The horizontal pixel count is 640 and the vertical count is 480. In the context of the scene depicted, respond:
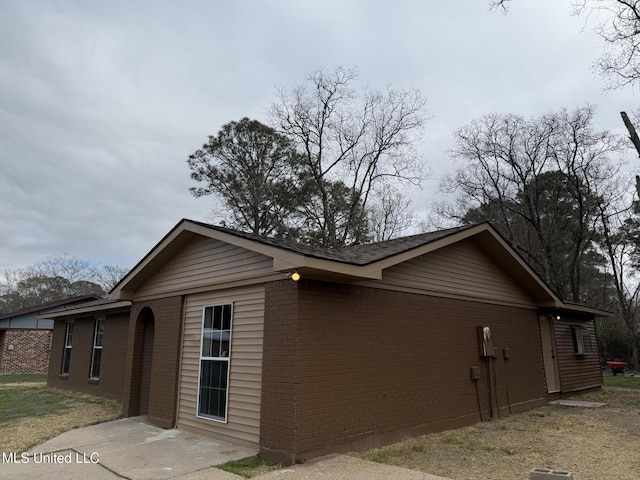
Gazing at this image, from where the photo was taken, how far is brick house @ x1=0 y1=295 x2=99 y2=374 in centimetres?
2289

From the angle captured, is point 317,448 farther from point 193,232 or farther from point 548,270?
point 548,270

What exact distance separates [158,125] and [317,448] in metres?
11.9

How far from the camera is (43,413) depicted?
31.8 feet

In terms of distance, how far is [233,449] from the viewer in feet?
20.0

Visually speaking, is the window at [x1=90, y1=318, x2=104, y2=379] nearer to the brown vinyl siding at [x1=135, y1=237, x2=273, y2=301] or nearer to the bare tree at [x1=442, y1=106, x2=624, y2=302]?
the brown vinyl siding at [x1=135, y1=237, x2=273, y2=301]

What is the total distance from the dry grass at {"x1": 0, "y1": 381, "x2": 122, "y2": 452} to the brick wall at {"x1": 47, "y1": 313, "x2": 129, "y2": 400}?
354 mm

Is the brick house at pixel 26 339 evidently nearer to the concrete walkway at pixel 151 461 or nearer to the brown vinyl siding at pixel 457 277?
the concrete walkway at pixel 151 461

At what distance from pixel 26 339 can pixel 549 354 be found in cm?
2527

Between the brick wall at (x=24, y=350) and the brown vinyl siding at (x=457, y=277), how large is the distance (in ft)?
78.2

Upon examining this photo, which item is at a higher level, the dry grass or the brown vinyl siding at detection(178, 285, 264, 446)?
the brown vinyl siding at detection(178, 285, 264, 446)

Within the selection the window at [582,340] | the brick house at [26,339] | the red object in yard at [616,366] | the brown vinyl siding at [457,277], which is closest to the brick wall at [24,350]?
the brick house at [26,339]

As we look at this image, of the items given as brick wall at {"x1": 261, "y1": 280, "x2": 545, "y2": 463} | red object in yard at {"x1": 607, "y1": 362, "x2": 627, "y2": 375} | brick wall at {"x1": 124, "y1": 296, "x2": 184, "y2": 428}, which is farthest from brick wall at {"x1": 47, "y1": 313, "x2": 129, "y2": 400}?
red object in yard at {"x1": 607, "y1": 362, "x2": 627, "y2": 375}

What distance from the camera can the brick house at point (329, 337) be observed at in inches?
229

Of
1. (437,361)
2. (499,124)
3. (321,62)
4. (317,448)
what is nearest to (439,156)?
(499,124)
